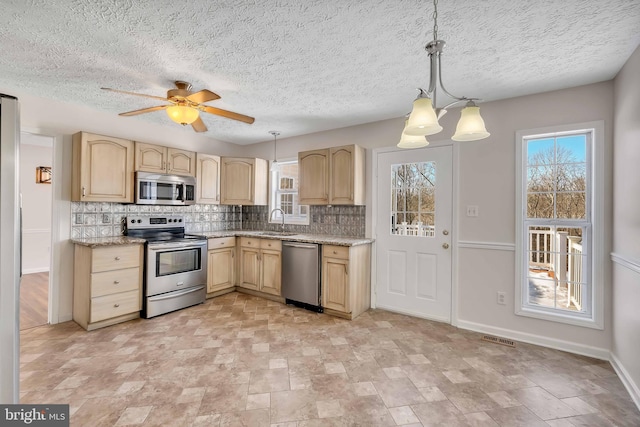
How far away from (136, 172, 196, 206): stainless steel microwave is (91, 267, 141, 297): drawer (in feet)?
2.84

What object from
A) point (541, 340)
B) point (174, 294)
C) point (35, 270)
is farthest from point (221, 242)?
point (35, 270)

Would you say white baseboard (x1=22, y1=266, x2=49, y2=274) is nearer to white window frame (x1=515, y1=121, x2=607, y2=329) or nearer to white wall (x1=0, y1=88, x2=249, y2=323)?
white wall (x1=0, y1=88, x2=249, y2=323)

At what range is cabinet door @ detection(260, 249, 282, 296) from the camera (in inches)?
153

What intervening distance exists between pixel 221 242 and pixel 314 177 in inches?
64.6

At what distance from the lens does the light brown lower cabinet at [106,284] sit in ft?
9.62

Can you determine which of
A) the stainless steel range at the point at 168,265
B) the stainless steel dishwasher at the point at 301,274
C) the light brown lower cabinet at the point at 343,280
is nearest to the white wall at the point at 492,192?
the stainless steel range at the point at 168,265

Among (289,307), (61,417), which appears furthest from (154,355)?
(289,307)

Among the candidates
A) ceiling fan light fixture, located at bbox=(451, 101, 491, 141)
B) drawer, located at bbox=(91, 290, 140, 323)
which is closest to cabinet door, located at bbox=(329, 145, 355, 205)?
Result: ceiling fan light fixture, located at bbox=(451, 101, 491, 141)

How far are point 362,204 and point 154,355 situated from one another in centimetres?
273

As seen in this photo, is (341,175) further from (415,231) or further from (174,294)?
(174,294)

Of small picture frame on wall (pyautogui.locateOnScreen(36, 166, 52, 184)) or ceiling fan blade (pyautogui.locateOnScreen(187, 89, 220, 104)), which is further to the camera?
small picture frame on wall (pyautogui.locateOnScreen(36, 166, 52, 184))

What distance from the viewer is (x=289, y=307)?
12.2 feet

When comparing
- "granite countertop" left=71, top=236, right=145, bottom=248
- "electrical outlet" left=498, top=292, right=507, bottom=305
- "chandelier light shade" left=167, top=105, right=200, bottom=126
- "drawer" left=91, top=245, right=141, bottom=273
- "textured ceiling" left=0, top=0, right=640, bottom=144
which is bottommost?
"electrical outlet" left=498, top=292, right=507, bottom=305

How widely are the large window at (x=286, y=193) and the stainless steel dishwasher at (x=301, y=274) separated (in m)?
0.94
